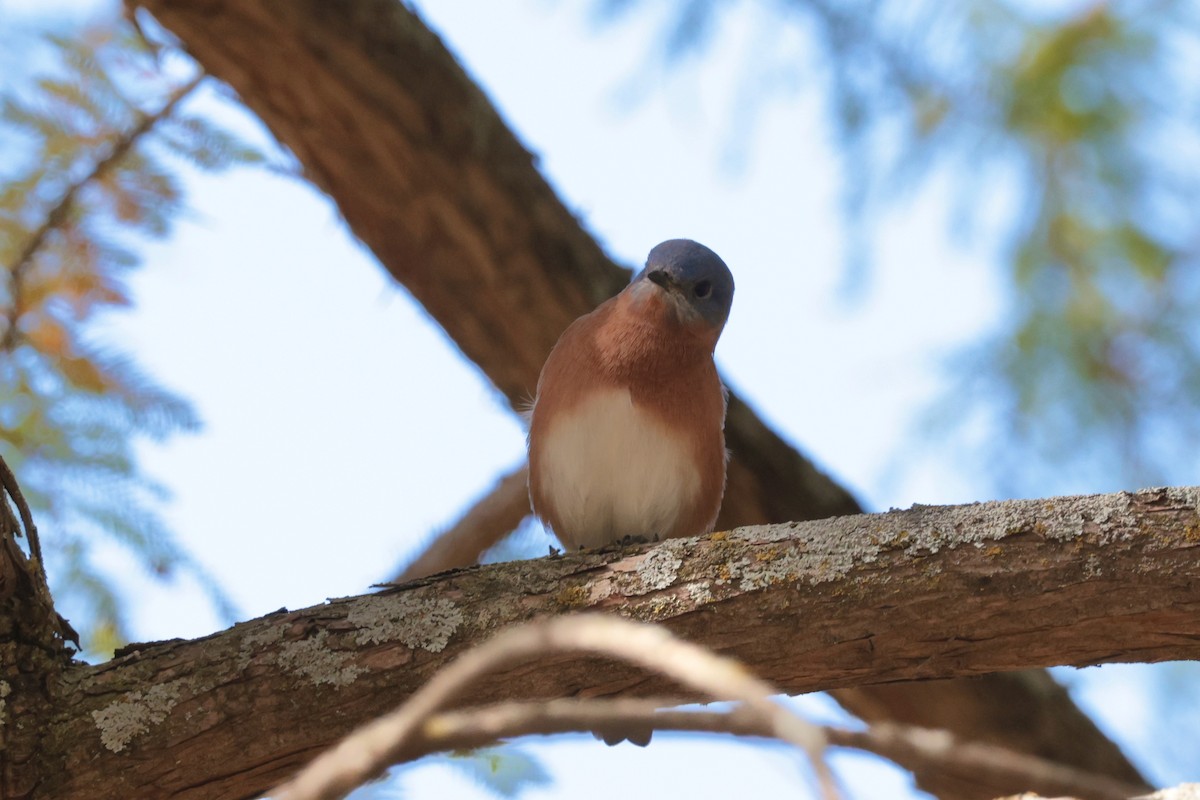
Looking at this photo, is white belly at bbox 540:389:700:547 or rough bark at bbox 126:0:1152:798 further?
rough bark at bbox 126:0:1152:798

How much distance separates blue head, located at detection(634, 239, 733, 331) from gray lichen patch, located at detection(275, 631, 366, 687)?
2501 millimetres

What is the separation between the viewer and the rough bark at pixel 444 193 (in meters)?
6.00

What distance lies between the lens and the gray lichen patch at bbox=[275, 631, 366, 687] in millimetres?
3680

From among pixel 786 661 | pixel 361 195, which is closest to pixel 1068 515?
pixel 786 661

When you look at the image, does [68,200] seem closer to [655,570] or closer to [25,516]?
[25,516]

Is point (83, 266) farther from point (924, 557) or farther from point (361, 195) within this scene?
point (924, 557)

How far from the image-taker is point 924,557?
12.0ft

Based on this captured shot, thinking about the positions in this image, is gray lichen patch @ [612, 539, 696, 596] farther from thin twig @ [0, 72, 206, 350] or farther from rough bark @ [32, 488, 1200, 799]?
thin twig @ [0, 72, 206, 350]

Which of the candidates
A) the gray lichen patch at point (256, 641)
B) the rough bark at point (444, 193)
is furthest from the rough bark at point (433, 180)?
the gray lichen patch at point (256, 641)

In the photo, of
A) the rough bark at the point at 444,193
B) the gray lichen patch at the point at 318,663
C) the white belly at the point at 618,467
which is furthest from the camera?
the rough bark at the point at 444,193

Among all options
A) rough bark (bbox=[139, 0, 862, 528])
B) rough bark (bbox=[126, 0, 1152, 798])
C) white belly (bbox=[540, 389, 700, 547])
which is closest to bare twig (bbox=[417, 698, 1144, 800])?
white belly (bbox=[540, 389, 700, 547])

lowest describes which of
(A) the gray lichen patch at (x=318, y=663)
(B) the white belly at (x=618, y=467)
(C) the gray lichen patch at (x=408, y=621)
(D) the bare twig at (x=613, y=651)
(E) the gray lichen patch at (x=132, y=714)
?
(D) the bare twig at (x=613, y=651)

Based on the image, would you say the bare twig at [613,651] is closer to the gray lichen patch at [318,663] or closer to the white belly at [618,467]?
the gray lichen patch at [318,663]

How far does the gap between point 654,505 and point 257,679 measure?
2.34 meters
